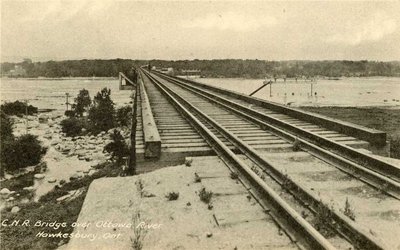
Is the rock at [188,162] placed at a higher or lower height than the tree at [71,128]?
higher

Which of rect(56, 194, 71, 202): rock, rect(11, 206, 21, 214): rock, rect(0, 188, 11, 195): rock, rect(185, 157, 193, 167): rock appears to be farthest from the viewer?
rect(0, 188, 11, 195): rock

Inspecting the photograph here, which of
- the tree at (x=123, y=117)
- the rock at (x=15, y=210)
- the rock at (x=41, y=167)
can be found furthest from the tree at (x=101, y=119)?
the rock at (x=15, y=210)

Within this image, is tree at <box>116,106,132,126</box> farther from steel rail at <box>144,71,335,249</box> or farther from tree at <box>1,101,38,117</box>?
steel rail at <box>144,71,335,249</box>

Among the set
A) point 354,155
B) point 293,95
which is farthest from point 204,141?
point 293,95

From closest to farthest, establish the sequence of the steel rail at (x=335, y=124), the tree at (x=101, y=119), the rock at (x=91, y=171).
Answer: the steel rail at (x=335, y=124) → the rock at (x=91, y=171) → the tree at (x=101, y=119)

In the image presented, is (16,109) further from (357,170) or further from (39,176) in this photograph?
(357,170)

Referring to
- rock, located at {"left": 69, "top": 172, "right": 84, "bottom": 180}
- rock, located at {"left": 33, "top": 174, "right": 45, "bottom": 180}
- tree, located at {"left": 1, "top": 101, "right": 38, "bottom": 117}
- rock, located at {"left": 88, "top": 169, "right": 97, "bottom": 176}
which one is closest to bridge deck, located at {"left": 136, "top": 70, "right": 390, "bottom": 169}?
rock, located at {"left": 88, "top": 169, "right": 97, "bottom": 176}

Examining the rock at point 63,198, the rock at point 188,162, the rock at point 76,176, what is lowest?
the rock at point 76,176

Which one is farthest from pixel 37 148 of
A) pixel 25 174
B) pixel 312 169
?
pixel 312 169

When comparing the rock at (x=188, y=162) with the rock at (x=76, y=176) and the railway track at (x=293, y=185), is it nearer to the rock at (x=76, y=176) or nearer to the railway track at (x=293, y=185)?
the railway track at (x=293, y=185)
